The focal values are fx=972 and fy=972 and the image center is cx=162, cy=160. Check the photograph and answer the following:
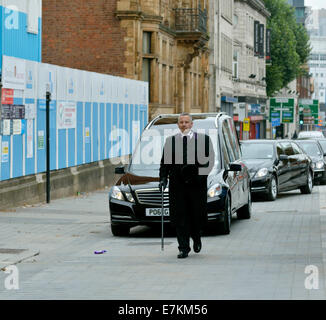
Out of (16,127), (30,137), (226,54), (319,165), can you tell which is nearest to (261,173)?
(30,137)

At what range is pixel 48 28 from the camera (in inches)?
1647

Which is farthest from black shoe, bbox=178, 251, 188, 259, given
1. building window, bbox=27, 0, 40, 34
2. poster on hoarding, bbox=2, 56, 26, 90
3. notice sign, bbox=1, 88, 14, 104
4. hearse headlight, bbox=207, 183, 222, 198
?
building window, bbox=27, 0, 40, 34

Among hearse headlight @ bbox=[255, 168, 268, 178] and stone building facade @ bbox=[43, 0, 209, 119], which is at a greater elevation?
stone building facade @ bbox=[43, 0, 209, 119]

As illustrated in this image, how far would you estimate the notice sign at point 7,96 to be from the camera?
63.1ft

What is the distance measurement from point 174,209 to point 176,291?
9.61 feet

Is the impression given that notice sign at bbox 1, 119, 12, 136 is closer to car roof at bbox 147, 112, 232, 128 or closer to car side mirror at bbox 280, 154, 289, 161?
car roof at bbox 147, 112, 232, 128

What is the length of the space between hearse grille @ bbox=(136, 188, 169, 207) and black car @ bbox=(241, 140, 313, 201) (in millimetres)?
9080

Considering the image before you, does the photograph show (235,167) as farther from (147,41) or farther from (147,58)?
(147,58)

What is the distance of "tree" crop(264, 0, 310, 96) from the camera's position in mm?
93562

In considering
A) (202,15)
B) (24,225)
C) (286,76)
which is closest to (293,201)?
(24,225)

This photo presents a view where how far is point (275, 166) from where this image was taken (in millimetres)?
24734

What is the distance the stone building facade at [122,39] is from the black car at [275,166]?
13.5 metres

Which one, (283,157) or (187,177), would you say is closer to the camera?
(187,177)

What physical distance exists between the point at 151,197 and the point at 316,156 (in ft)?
62.0
